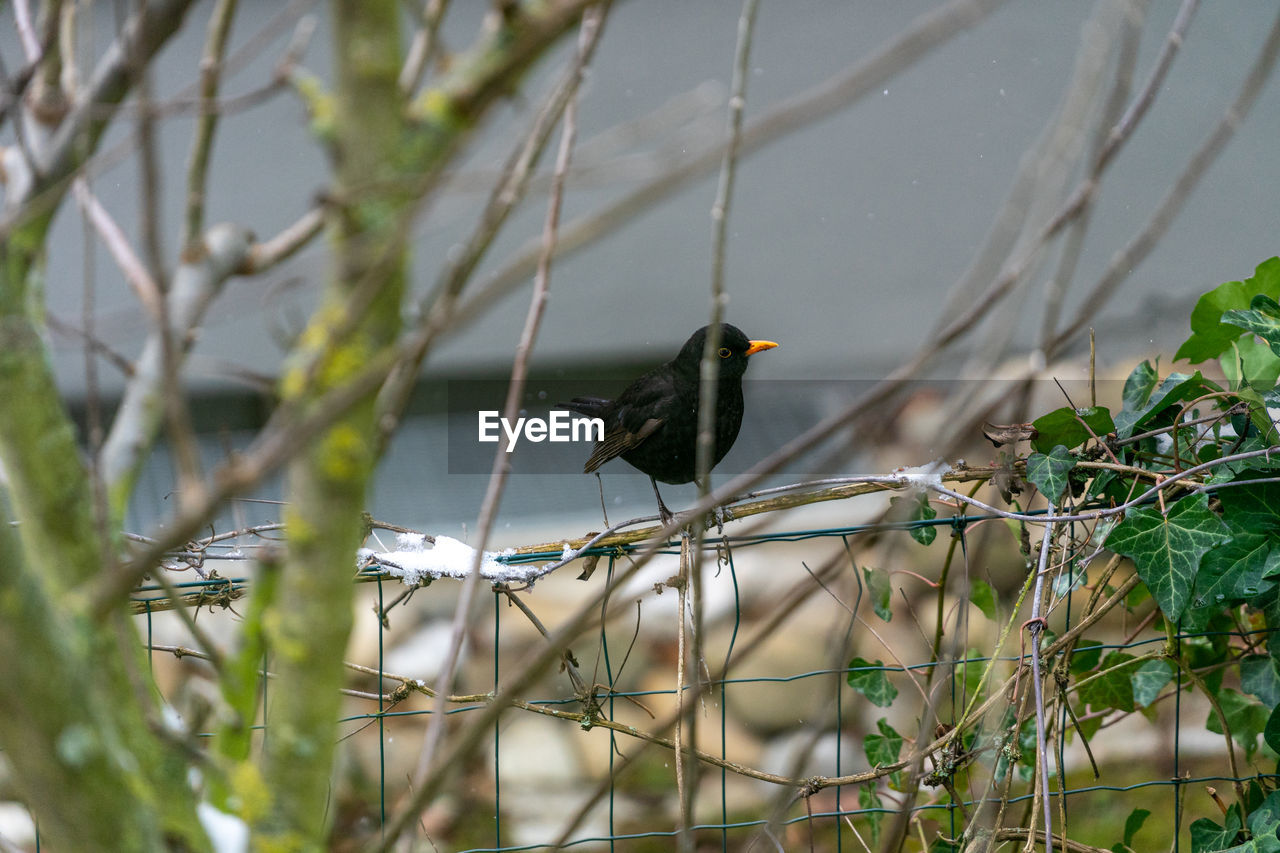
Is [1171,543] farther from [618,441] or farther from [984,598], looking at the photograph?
[618,441]

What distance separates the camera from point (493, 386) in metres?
3.48

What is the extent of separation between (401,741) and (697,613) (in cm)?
332

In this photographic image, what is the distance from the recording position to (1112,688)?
1525mm

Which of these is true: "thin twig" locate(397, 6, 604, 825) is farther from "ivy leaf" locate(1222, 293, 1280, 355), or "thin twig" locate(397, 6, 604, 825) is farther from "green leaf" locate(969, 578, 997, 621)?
"green leaf" locate(969, 578, 997, 621)

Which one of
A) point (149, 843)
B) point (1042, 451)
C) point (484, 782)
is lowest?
point (484, 782)

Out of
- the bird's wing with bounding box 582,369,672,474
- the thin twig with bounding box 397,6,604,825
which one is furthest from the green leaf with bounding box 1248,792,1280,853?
the bird's wing with bounding box 582,369,672,474

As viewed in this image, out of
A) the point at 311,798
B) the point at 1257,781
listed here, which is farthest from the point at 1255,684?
the point at 311,798

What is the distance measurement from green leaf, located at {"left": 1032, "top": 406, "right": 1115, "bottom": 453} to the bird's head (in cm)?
105

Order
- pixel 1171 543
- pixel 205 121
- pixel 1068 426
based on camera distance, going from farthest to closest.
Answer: pixel 1068 426
pixel 1171 543
pixel 205 121

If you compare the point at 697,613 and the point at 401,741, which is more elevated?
the point at 697,613

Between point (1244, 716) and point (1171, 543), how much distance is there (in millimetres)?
452

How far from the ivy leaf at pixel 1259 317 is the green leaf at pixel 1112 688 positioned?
524 mm

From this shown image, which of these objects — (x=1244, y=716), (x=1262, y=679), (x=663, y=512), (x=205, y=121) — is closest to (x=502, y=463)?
(x=205, y=121)

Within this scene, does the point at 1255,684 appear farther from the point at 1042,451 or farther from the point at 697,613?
the point at 697,613
